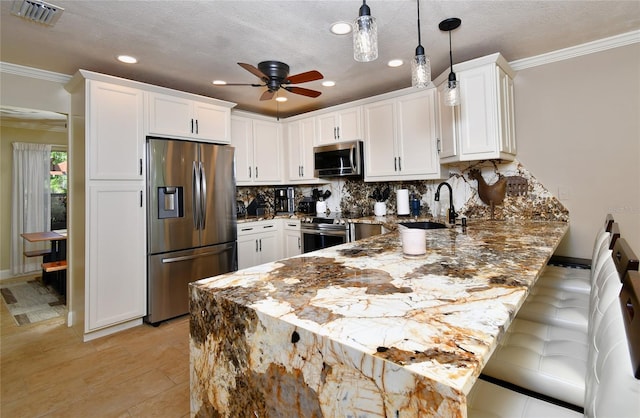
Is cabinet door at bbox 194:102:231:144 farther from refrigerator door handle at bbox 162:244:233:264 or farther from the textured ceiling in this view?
refrigerator door handle at bbox 162:244:233:264

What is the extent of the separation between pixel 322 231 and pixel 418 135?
1502 mm

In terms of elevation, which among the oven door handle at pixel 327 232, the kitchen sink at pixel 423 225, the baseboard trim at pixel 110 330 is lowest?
the baseboard trim at pixel 110 330

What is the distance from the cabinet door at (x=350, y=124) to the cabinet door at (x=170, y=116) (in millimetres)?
1730

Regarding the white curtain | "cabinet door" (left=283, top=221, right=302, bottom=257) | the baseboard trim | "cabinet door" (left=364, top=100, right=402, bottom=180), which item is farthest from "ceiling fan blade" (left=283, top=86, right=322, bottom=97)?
the white curtain

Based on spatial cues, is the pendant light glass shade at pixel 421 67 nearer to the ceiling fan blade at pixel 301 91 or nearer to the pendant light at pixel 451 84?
the pendant light at pixel 451 84

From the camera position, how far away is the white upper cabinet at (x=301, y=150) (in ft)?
13.9

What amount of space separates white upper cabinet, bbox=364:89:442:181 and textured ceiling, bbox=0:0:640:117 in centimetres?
42

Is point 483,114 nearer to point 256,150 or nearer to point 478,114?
point 478,114

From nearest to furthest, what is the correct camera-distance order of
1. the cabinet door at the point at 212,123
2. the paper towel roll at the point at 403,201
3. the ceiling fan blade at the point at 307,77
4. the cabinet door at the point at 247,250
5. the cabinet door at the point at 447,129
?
1. the ceiling fan blade at the point at 307,77
2. the cabinet door at the point at 447,129
3. the cabinet door at the point at 212,123
4. the paper towel roll at the point at 403,201
5. the cabinet door at the point at 247,250

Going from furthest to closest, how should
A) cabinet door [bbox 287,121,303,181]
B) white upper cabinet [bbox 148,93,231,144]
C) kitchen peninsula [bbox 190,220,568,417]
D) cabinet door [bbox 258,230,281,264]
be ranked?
cabinet door [bbox 287,121,303,181] < cabinet door [bbox 258,230,281,264] < white upper cabinet [bbox 148,93,231,144] < kitchen peninsula [bbox 190,220,568,417]

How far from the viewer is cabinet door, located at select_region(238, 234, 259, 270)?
12.2 feet

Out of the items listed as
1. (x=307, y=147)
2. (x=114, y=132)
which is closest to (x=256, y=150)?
(x=307, y=147)

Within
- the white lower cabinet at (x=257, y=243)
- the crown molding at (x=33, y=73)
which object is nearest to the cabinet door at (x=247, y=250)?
the white lower cabinet at (x=257, y=243)

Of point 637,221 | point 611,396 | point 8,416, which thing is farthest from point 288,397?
point 637,221
